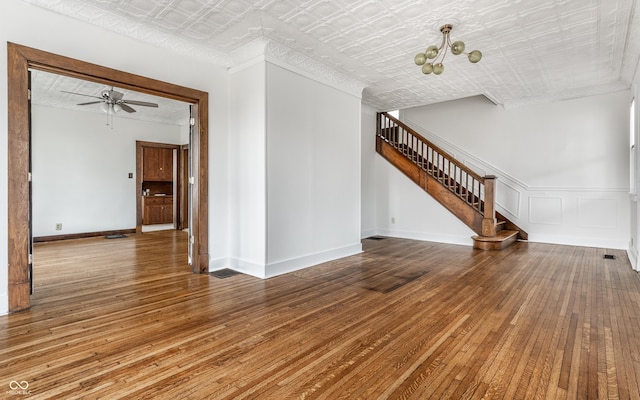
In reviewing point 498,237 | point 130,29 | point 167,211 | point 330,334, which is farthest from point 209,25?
point 167,211

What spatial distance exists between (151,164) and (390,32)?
24.8 ft

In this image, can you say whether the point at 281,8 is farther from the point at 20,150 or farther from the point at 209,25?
the point at 20,150

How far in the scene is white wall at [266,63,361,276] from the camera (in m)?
4.19

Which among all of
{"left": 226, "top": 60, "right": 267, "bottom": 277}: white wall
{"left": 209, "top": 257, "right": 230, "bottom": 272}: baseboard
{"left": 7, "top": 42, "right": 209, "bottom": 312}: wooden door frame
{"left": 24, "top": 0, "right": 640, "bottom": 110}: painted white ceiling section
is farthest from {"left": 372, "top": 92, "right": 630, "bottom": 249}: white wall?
{"left": 7, "top": 42, "right": 209, "bottom": 312}: wooden door frame

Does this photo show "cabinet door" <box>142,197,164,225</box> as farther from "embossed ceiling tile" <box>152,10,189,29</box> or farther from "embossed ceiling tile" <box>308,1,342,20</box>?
"embossed ceiling tile" <box>308,1,342,20</box>

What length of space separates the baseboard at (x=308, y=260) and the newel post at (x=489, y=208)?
2.43 m

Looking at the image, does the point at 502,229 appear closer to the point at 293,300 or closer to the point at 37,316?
the point at 293,300

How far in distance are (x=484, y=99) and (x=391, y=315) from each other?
6.16m

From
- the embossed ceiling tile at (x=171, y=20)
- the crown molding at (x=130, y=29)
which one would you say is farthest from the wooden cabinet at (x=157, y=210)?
the embossed ceiling tile at (x=171, y=20)

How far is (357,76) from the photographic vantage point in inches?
207

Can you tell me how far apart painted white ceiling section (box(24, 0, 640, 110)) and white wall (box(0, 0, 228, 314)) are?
0.36 ft

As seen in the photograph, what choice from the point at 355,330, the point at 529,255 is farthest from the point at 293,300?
the point at 529,255

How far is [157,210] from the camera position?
Answer: 9.17m

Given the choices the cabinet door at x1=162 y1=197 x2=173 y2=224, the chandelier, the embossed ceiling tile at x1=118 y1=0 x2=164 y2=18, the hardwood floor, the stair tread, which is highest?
the embossed ceiling tile at x1=118 y1=0 x2=164 y2=18
